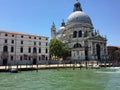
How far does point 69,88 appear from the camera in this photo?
23062mm

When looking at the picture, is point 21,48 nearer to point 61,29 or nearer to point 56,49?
point 56,49

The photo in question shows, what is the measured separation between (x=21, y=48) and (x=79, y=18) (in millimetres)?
37936

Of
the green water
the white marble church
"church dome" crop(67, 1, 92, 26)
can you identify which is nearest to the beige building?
the white marble church

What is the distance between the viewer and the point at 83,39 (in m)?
86.9

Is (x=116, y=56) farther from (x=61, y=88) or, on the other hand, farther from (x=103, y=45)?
(x=61, y=88)

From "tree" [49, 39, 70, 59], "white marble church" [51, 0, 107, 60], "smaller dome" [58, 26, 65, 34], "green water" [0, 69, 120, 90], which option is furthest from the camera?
"smaller dome" [58, 26, 65, 34]

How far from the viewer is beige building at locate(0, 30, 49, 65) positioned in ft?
192

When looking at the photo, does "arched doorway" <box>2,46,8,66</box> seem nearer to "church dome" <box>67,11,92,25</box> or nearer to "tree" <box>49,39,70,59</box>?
"tree" <box>49,39,70,59</box>

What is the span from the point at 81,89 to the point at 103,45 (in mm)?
67845

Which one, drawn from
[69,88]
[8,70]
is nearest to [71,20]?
[8,70]

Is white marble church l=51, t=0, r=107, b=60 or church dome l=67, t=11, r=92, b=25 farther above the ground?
church dome l=67, t=11, r=92, b=25

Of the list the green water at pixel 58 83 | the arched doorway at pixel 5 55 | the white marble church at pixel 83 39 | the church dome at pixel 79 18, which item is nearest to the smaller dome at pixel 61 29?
the white marble church at pixel 83 39

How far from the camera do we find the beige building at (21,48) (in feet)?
Answer: 192

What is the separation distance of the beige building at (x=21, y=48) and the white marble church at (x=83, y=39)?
21784mm
